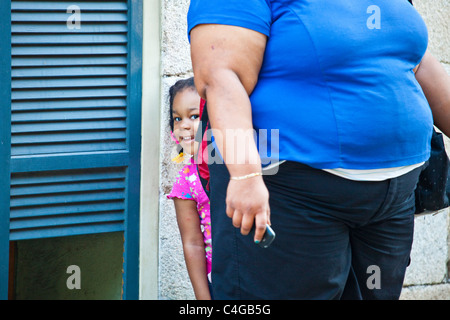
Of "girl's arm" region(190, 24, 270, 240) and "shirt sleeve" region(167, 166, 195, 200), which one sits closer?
"girl's arm" region(190, 24, 270, 240)

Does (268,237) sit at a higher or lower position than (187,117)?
lower

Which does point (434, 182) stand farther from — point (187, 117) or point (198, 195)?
point (187, 117)

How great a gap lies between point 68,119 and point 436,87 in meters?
1.59

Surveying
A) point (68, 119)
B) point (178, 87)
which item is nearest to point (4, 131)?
point (68, 119)

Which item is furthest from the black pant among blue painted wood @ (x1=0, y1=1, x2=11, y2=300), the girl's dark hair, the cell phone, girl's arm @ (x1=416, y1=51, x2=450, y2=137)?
blue painted wood @ (x1=0, y1=1, x2=11, y2=300)

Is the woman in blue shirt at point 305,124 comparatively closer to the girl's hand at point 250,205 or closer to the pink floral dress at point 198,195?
the girl's hand at point 250,205

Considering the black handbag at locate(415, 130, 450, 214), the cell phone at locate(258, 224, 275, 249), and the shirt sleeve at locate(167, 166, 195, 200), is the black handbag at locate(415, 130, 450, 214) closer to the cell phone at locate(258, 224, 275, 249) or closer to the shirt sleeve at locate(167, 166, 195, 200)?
the cell phone at locate(258, 224, 275, 249)

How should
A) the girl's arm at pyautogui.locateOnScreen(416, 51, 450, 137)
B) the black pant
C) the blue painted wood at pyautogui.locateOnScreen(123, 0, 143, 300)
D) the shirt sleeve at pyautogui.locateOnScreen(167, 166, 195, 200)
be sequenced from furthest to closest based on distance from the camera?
the blue painted wood at pyautogui.locateOnScreen(123, 0, 143, 300) < the shirt sleeve at pyautogui.locateOnScreen(167, 166, 195, 200) < the girl's arm at pyautogui.locateOnScreen(416, 51, 450, 137) < the black pant

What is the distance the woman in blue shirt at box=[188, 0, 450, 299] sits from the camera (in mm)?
1385

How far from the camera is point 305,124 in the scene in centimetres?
141

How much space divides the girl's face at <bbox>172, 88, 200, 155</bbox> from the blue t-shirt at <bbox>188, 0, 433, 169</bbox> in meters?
0.86

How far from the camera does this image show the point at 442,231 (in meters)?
3.33

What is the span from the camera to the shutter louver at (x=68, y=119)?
Result: 2348 millimetres

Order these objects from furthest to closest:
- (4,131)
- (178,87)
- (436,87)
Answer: (178,87), (4,131), (436,87)
